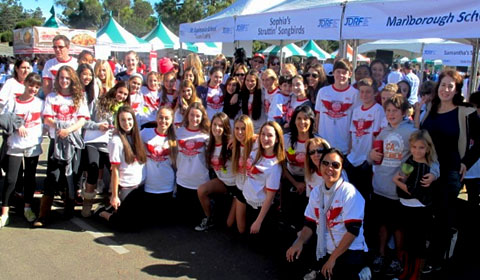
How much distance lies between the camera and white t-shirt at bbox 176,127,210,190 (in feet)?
15.3

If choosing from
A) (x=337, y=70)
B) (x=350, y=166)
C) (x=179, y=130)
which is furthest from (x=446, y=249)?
(x=179, y=130)

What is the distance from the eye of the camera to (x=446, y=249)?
3.67 meters

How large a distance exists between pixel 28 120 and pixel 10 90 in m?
0.60

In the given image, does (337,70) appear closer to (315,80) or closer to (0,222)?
(315,80)

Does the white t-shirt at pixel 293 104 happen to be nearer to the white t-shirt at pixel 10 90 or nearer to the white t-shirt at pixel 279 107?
the white t-shirt at pixel 279 107

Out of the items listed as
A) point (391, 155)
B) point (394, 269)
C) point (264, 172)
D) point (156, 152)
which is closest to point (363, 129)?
point (391, 155)

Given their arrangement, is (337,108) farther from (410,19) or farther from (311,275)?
(311,275)

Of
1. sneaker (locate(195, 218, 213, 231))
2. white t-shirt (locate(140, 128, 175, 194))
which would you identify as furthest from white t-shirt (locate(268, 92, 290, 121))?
sneaker (locate(195, 218, 213, 231))

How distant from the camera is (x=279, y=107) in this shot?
5105 millimetres

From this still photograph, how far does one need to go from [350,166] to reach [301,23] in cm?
245

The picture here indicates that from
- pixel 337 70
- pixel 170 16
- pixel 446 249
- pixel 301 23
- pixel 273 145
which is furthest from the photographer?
pixel 170 16

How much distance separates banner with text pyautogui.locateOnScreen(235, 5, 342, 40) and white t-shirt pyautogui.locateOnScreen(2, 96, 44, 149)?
3.40m

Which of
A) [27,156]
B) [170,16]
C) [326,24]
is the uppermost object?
[170,16]

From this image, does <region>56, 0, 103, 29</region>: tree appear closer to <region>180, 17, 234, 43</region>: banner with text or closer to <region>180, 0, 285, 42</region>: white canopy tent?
<region>180, 17, 234, 43</region>: banner with text
